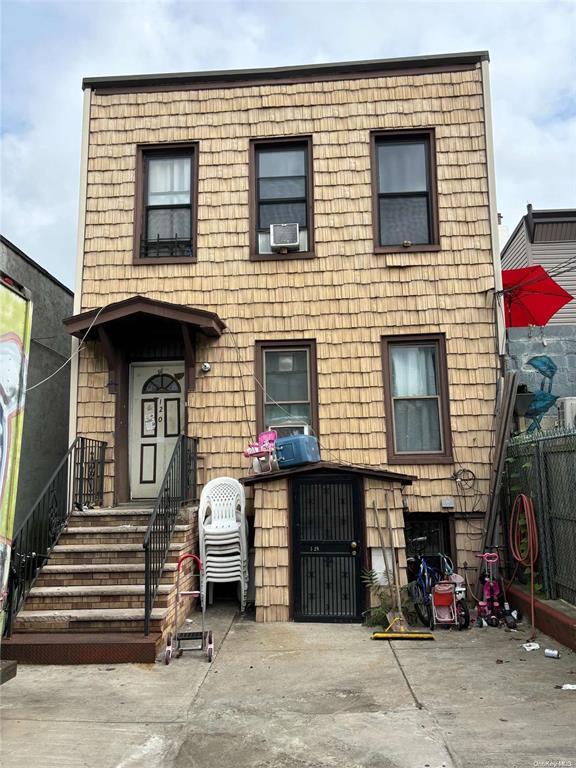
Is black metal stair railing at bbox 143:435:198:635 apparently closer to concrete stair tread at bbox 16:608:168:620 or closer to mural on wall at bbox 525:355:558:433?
concrete stair tread at bbox 16:608:168:620

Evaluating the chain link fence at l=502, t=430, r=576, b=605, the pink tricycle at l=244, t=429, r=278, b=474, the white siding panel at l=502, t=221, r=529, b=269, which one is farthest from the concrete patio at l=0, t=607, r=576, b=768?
the white siding panel at l=502, t=221, r=529, b=269

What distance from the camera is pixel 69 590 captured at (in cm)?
650

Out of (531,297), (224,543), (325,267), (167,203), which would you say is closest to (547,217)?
(531,297)

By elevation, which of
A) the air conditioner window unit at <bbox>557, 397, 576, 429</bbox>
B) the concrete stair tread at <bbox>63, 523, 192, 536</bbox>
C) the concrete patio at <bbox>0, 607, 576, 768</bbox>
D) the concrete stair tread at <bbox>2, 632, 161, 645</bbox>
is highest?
the air conditioner window unit at <bbox>557, 397, 576, 429</bbox>

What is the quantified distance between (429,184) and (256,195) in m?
2.55

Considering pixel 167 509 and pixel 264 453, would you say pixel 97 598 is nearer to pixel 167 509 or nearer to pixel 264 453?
pixel 167 509

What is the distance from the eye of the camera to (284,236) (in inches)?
348

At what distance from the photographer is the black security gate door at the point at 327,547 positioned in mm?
7184

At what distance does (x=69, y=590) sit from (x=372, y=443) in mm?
4178

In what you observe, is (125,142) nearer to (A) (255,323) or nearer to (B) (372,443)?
(A) (255,323)

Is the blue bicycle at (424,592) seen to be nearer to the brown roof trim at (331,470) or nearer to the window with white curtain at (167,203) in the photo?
the brown roof trim at (331,470)

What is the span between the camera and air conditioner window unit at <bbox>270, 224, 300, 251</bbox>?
882cm

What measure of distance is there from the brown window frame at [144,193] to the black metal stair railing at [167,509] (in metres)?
2.72

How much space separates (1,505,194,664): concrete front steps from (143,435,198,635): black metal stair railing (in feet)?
0.40
